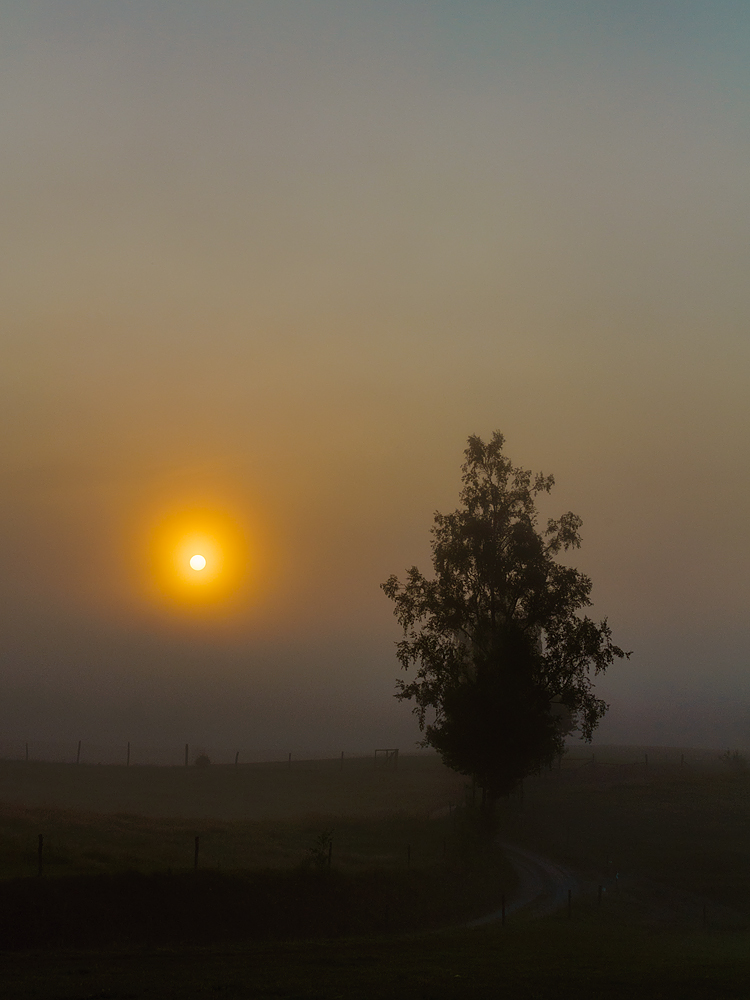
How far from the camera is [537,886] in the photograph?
2041 inches

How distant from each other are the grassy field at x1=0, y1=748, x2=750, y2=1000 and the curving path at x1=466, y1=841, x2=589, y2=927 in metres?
1.31

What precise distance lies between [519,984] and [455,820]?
3774cm

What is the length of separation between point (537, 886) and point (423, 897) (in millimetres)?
16246

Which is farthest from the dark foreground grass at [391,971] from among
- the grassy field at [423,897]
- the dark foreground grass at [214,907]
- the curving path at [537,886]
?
the curving path at [537,886]

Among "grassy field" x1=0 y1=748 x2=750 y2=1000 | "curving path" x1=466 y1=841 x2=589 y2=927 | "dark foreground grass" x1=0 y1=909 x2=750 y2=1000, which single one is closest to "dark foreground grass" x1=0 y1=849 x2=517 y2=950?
"grassy field" x1=0 y1=748 x2=750 y2=1000

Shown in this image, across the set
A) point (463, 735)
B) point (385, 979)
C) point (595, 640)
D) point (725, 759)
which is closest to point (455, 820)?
point (463, 735)

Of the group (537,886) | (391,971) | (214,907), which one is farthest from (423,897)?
(391,971)

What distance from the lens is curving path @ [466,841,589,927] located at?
141ft

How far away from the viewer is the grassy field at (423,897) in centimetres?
2159

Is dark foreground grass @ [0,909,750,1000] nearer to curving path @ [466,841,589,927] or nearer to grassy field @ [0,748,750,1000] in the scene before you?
grassy field @ [0,748,750,1000]

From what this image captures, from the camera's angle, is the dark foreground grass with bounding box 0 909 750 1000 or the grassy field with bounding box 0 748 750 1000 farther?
the grassy field with bounding box 0 748 750 1000

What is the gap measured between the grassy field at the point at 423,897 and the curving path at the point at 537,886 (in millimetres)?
1307

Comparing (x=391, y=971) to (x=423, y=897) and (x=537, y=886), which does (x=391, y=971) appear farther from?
(x=537, y=886)

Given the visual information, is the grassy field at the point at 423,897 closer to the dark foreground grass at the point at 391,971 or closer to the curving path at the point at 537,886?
the dark foreground grass at the point at 391,971
